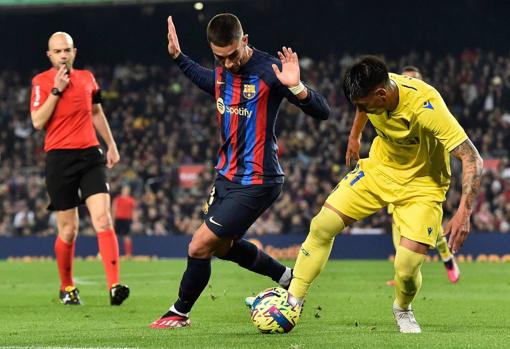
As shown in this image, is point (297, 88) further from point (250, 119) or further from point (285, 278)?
point (285, 278)

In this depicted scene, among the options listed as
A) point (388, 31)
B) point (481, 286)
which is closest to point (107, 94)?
point (388, 31)

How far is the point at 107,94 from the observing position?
32.3m

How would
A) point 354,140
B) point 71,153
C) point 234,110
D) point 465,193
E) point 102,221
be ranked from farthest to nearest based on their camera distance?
point 71,153 < point 102,221 < point 354,140 < point 234,110 < point 465,193

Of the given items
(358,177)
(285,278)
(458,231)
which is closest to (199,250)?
(285,278)

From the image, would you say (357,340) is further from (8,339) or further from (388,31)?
(388,31)

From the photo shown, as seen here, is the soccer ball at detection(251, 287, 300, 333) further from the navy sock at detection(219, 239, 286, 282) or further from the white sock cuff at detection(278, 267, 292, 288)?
the white sock cuff at detection(278, 267, 292, 288)

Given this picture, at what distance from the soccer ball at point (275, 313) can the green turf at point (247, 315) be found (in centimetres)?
10

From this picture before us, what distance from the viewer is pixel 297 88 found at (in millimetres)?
6973

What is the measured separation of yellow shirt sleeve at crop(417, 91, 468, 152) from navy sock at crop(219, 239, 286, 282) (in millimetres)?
1933

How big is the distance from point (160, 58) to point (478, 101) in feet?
35.3

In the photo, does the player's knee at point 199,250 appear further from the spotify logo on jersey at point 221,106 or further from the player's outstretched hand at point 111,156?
the player's outstretched hand at point 111,156

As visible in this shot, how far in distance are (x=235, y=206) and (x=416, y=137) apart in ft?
4.40

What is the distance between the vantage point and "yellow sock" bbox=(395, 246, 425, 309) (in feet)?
23.0

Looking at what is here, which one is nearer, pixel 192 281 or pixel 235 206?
pixel 235 206
